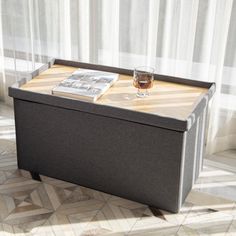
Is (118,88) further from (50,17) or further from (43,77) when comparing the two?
(50,17)

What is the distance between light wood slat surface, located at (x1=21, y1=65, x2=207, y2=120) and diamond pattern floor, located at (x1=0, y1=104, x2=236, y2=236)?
0.39 metres

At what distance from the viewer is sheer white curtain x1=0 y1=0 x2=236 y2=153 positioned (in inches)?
89.4

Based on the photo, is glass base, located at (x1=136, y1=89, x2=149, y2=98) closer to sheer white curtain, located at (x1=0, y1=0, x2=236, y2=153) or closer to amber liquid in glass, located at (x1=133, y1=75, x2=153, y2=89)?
amber liquid in glass, located at (x1=133, y1=75, x2=153, y2=89)

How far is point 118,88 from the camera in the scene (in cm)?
211

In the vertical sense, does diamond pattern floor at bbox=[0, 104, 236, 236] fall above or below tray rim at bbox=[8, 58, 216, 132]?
below

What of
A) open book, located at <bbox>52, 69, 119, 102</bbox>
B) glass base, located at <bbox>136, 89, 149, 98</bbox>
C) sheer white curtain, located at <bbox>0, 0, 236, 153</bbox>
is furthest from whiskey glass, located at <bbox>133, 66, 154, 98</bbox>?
sheer white curtain, located at <bbox>0, 0, 236, 153</bbox>

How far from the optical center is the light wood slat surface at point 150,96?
1.93 meters

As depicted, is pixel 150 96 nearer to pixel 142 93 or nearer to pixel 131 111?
pixel 142 93

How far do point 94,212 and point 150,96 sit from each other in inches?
19.7

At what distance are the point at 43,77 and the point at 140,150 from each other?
56cm

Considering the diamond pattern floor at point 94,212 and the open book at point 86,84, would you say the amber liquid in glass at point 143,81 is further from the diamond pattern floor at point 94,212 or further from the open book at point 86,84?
the diamond pattern floor at point 94,212

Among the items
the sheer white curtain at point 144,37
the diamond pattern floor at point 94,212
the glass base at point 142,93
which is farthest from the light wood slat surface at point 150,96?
the diamond pattern floor at point 94,212

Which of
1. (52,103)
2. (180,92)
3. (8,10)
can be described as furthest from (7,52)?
(180,92)

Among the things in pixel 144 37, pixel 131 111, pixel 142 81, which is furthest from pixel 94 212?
pixel 144 37
